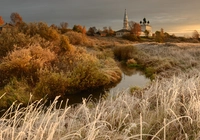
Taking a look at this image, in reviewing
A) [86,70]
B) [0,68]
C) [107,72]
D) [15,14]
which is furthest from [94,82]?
[15,14]

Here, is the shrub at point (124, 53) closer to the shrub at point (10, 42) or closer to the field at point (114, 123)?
the shrub at point (10, 42)

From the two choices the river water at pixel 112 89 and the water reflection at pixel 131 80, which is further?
the water reflection at pixel 131 80

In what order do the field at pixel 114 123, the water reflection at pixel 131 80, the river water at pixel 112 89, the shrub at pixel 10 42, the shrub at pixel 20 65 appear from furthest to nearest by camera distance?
the shrub at pixel 10 42, the water reflection at pixel 131 80, the shrub at pixel 20 65, the river water at pixel 112 89, the field at pixel 114 123

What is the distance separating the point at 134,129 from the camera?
2.88 meters

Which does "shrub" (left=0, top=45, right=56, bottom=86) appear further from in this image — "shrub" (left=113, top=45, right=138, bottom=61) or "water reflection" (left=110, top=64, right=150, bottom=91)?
"shrub" (left=113, top=45, right=138, bottom=61)

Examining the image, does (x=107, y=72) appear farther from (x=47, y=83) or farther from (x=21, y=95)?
(x=21, y=95)

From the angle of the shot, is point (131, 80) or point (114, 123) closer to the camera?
point (114, 123)

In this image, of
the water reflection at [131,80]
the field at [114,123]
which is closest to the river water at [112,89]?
the water reflection at [131,80]

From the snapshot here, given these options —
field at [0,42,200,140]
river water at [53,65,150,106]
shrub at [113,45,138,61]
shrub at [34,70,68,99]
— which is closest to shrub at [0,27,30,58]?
shrub at [34,70,68,99]

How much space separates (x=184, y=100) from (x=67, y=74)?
6870 mm

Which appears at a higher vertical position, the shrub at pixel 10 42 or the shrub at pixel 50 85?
the shrub at pixel 10 42

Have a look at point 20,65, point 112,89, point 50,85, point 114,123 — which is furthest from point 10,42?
point 114,123

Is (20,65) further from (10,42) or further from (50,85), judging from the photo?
(10,42)

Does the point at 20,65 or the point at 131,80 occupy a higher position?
the point at 20,65
